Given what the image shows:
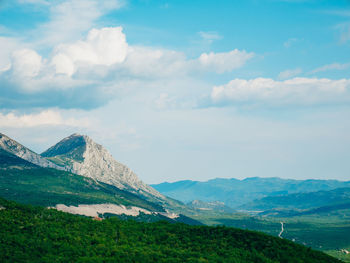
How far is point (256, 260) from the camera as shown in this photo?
383 ft

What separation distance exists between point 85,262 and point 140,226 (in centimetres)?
5441

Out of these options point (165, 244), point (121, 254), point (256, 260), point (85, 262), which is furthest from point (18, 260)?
point (256, 260)

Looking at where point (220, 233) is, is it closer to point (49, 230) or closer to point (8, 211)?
point (49, 230)

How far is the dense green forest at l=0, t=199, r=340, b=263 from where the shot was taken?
106m

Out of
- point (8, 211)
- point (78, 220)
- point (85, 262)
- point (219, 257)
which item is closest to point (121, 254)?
point (85, 262)

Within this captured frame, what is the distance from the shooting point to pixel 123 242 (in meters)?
124

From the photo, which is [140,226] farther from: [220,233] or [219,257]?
[219,257]

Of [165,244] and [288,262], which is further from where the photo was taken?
[165,244]

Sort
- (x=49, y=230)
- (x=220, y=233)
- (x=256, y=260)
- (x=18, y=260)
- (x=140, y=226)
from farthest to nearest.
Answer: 1. (x=140, y=226)
2. (x=220, y=233)
3. (x=49, y=230)
4. (x=256, y=260)
5. (x=18, y=260)

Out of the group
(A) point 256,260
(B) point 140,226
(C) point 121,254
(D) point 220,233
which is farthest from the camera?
(B) point 140,226

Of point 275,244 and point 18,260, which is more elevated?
point 275,244

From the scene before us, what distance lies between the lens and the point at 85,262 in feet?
324

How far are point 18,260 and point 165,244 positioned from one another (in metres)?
49.7

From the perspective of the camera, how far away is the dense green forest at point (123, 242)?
10644 centimetres
